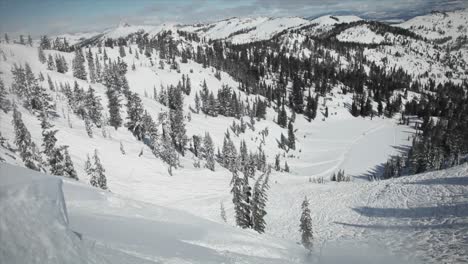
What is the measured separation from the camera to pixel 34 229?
4.77m

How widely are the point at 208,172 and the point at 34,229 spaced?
6064 cm

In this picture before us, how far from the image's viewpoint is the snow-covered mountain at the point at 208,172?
8.48 metres

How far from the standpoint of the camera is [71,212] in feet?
33.3

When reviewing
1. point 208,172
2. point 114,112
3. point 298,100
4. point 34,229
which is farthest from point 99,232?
point 298,100

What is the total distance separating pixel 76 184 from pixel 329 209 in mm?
46760

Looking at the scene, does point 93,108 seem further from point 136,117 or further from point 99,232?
point 99,232

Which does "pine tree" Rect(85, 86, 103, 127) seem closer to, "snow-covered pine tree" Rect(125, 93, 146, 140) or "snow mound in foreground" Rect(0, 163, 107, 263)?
"snow-covered pine tree" Rect(125, 93, 146, 140)

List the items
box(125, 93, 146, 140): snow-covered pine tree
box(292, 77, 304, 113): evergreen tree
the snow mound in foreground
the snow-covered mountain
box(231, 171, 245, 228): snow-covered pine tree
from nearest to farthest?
the snow mound in foreground, the snow-covered mountain, box(231, 171, 245, 228): snow-covered pine tree, box(125, 93, 146, 140): snow-covered pine tree, box(292, 77, 304, 113): evergreen tree

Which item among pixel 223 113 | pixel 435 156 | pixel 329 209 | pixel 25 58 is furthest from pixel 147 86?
pixel 435 156

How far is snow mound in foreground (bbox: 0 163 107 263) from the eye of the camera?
167 inches

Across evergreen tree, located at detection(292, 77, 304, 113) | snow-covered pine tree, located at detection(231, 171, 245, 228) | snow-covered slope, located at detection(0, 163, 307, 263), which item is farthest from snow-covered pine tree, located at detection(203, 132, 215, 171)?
evergreen tree, located at detection(292, 77, 304, 113)

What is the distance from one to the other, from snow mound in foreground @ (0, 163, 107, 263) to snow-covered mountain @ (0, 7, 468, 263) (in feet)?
0.09

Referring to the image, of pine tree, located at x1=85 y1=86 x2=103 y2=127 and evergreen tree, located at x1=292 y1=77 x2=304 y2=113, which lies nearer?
pine tree, located at x1=85 y1=86 x2=103 y2=127

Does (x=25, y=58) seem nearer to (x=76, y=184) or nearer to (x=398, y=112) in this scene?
Answer: (x=76, y=184)
